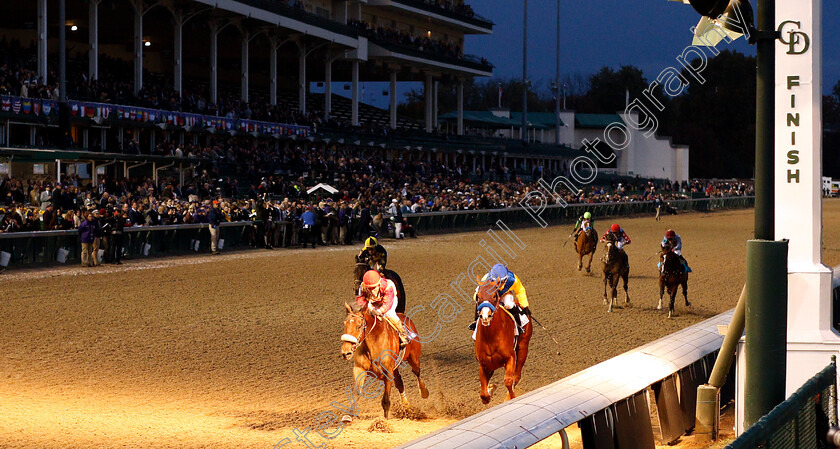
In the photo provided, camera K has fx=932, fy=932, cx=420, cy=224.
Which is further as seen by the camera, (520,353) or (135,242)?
(135,242)

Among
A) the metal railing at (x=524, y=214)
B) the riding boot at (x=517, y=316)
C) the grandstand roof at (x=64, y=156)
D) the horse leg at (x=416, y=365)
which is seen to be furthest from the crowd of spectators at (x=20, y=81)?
the riding boot at (x=517, y=316)

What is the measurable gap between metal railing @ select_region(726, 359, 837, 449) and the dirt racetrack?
8.66ft

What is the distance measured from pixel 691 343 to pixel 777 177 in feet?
7.09

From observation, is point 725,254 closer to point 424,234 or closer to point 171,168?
point 424,234

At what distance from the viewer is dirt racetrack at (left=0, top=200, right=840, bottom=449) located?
768 centimetres

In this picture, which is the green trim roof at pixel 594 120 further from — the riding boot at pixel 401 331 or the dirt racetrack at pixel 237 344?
the riding boot at pixel 401 331

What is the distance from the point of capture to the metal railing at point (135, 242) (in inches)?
742

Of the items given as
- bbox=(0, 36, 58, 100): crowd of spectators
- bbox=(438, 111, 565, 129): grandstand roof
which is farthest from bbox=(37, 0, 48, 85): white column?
bbox=(438, 111, 565, 129): grandstand roof

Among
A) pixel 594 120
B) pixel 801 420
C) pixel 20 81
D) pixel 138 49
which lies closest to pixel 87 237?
pixel 20 81

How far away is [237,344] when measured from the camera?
37.7ft

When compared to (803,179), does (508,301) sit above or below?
below

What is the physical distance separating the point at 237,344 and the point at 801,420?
326 inches

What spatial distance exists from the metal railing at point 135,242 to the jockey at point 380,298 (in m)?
12.9

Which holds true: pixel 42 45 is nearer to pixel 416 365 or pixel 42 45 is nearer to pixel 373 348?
pixel 416 365
